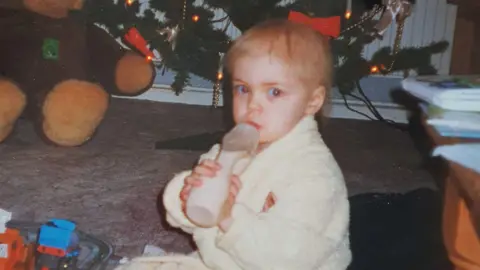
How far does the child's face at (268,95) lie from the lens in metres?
0.84

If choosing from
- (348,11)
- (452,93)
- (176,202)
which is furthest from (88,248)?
(348,11)

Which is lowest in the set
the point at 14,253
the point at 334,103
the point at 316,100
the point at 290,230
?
the point at 334,103

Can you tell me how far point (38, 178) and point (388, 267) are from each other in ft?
2.57

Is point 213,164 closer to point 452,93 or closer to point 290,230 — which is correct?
point 290,230

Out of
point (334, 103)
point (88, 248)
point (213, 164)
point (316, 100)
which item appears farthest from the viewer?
point (334, 103)

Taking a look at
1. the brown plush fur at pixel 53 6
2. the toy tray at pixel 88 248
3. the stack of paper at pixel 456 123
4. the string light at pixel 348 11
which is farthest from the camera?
the string light at pixel 348 11

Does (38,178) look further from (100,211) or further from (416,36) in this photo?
(416,36)

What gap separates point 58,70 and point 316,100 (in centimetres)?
103

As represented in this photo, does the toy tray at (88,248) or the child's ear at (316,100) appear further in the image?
the toy tray at (88,248)

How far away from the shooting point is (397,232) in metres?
1.15

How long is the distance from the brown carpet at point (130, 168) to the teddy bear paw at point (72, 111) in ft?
0.13

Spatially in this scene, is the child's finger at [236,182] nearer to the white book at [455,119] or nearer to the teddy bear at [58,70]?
the white book at [455,119]

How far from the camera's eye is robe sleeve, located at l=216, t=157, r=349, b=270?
77cm

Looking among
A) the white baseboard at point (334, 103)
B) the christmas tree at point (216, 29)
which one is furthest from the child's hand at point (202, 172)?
the white baseboard at point (334, 103)
